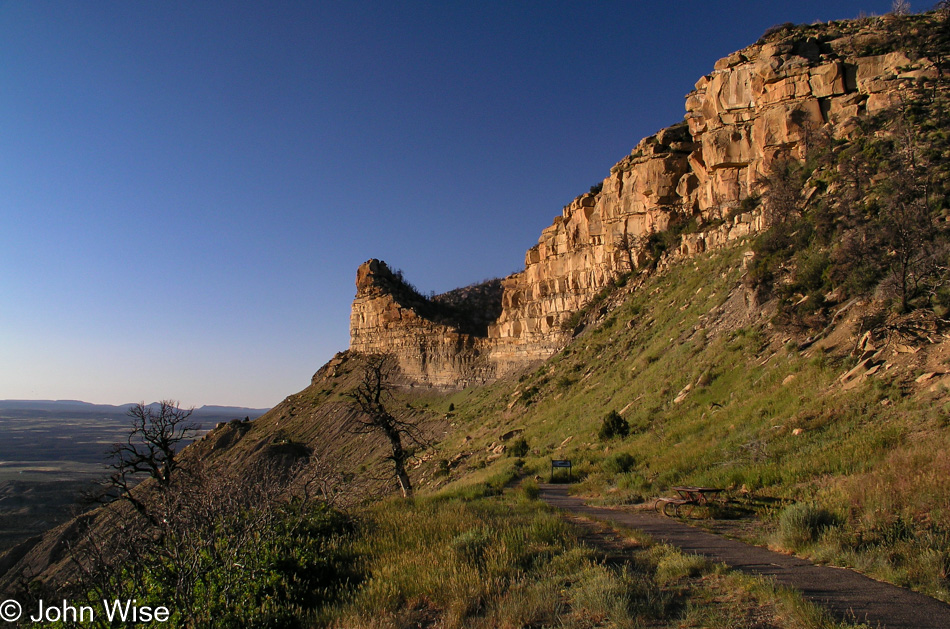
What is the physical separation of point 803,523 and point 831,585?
6.87 ft

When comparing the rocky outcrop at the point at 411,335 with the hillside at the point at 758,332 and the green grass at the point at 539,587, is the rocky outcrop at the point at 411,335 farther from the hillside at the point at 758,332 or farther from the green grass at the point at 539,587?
the green grass at the point at 539,587

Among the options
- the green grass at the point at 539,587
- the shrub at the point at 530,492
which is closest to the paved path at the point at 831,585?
the green grass at the point at 539,587

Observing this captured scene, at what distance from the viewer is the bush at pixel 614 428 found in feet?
65.9

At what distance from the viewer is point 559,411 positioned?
97.1 feet

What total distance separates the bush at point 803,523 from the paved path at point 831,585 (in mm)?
379

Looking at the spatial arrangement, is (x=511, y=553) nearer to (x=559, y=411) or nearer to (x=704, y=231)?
(x=559, y=411)

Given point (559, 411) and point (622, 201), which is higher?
point (622, 201)

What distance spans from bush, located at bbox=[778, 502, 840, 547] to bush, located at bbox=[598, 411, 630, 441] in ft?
39.0

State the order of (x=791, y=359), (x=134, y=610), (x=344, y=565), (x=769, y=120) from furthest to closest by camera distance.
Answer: (x=769, y=120)
(x=791, y=359)
(x=344, y=565)
(x=134, y=610)

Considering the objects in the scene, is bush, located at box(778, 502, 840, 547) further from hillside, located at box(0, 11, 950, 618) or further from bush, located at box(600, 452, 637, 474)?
bush, located at box(600, 452, 637, 474)

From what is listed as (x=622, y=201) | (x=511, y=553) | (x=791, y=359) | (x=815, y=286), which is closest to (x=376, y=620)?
(x=511, y=553)

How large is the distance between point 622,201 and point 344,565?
4240 centimetres

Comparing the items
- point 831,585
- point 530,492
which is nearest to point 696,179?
point 530,492

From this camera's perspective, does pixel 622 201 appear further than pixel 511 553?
Yes
